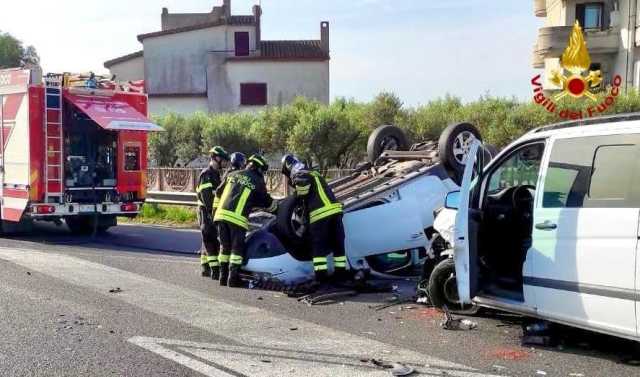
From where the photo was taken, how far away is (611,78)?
93.2 ft

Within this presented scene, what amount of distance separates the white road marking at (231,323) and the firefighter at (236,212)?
423 mm

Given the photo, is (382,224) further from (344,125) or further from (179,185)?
(344,125)

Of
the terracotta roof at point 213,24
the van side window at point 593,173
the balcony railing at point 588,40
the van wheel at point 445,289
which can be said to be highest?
the terracotta roof at point 213,24

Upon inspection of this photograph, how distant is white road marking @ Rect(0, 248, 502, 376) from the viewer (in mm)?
5414

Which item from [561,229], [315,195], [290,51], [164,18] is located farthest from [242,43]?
[561,229]

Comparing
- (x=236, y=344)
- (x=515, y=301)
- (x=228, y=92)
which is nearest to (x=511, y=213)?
(x=515, y=301)

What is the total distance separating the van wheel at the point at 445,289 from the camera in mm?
6676

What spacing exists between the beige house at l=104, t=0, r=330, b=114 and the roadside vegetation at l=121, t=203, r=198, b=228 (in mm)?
22577

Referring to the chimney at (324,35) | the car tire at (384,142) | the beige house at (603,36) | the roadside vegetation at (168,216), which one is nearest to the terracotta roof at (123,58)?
the chimney at (324,35)

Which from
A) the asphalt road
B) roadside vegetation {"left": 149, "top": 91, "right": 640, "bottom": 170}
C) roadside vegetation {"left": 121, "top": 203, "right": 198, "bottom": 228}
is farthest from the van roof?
roadside vegetation {"left": 149, "top": 91, "right": 640, "bottom": 170}

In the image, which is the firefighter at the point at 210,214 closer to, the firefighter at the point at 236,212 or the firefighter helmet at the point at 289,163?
the firefighter at the point at 236,212

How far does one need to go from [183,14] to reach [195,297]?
40.5 m

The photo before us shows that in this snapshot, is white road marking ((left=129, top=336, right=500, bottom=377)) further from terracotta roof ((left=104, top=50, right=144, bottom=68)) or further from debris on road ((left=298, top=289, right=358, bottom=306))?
terracotta roof ((left=104, top=50, right=144, bottom=68))

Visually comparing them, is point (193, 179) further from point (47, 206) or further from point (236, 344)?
point (236, 344)
